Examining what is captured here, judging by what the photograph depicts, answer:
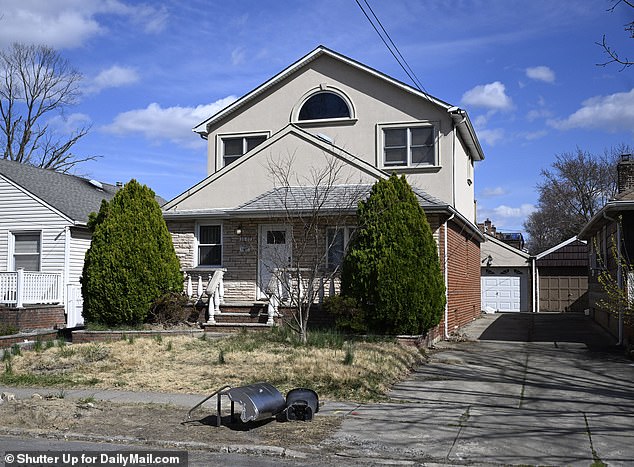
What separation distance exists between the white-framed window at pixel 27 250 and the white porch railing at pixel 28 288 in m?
1.61

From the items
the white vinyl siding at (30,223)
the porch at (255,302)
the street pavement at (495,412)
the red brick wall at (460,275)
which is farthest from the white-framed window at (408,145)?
the white vinyl siding at (30,223)

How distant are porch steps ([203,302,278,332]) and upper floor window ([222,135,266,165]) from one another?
6.74 metres

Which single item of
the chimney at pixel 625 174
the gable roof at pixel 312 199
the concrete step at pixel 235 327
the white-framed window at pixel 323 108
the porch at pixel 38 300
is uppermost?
the white-framed window at pixel 323 108

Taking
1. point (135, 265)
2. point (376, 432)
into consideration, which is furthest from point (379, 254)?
point (376, 432)

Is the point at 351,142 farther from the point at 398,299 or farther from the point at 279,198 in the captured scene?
the point at 398,299

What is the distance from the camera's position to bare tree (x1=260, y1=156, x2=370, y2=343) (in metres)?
17.8

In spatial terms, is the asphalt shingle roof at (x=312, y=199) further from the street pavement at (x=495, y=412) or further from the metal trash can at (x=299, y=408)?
the metal trash can at (x=299, y=408)

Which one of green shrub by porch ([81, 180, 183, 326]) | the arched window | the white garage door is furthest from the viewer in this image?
the white garage door

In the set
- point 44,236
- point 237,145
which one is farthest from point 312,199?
point 44,236

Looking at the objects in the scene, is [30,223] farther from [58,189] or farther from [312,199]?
[312,199]

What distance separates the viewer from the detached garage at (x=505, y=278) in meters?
36.2

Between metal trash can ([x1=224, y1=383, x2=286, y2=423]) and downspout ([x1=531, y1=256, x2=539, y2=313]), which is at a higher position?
downspout ([x1=531, y1=256, x2=539, y2=313])

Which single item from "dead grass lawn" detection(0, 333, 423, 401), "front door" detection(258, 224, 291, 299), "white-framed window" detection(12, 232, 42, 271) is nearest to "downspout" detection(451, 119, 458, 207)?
"front door" detection(258, 224, 291, 299)

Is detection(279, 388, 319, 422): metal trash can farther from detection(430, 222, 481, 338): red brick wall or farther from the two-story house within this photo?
detection(430, 222, 481, 338): red brick wall
